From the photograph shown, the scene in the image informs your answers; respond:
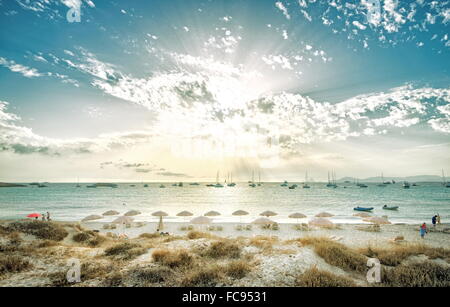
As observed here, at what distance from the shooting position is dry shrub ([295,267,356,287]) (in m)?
6.70

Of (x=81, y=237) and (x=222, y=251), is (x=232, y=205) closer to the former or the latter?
(x=81, y=237)

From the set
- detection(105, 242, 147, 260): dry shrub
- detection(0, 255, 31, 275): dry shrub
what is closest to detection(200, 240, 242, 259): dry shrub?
detection(105, 242, 147, 260): dry shrub

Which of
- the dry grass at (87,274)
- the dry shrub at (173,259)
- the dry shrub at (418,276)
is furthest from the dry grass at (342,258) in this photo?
the dry grass at (87,274)

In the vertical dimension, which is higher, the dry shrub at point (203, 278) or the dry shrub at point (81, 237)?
the dry shrub at point (203, 278)

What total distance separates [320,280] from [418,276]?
3877 mm

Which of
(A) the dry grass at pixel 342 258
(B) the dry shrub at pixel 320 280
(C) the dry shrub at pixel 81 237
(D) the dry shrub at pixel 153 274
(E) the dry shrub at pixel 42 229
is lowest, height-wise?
(C) the dry shrub at pixel 81 237

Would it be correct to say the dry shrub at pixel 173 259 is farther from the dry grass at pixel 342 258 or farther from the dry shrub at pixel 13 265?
the dry grass at pixel 342 258

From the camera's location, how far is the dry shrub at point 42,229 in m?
15.5

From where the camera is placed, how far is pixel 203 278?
7387mm

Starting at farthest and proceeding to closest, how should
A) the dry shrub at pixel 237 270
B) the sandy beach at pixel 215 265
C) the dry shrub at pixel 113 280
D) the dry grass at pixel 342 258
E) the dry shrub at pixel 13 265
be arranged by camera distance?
the dry grass at pixel 342 258, the dry shrub at pixel 13 265, the dry shrub at pixel 237 270, the sandy beach at pixel 215 265, the dry shrub at pixel 113 280

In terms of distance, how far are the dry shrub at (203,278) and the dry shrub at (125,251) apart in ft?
13.8
